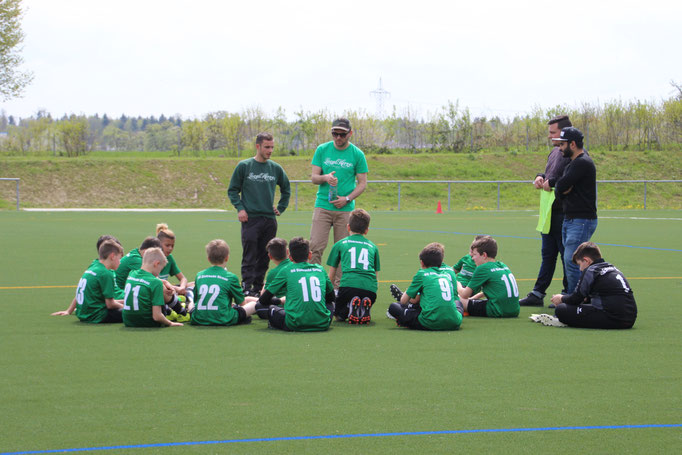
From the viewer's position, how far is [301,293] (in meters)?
7.21

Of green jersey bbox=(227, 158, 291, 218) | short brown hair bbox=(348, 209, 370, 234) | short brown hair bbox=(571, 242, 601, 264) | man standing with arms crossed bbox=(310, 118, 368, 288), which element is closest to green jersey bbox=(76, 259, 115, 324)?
green jersey bbox=(227, 158, 291, 218)

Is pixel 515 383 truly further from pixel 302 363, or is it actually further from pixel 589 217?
pixel 589 217

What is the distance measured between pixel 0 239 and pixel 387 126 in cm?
4283

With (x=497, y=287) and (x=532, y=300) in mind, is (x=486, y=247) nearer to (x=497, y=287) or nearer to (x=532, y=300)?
(x=497, y=287)

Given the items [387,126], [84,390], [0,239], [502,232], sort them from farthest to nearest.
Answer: [387,126]
[502,232]
[0,239]
[84,390]

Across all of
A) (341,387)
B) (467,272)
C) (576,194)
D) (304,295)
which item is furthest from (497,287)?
(341,387)

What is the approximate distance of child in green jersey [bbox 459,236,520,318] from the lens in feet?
26.8

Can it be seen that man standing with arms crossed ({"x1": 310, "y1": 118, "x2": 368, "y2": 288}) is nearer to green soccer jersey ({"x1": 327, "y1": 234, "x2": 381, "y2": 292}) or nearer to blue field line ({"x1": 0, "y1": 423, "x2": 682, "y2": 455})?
green soccer jersey ({"x1": 327, "y1": 234, "x2": 381, "y2": 292})

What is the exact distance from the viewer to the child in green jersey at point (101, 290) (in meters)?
7.56

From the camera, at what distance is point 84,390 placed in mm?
5105

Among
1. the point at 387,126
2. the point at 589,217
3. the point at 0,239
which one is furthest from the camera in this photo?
the point at 387,126

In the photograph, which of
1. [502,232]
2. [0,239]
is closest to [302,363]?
[0,239]

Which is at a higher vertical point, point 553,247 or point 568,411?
point 553,247

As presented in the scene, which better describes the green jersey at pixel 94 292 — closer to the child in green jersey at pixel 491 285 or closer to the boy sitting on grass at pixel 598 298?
the child in green jersey at pixel 491 285
